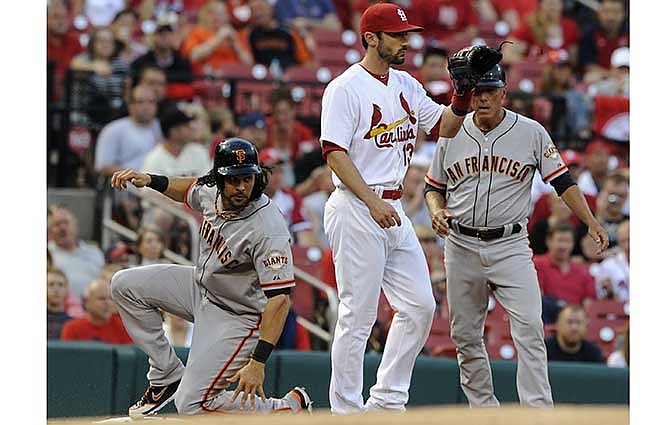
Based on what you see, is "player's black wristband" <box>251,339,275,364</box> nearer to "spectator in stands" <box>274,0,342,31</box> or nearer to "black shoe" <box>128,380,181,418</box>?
"black shoe" <box>128,380,181,418</box>

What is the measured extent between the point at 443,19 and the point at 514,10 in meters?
0.90

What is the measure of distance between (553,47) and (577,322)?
16.8ft

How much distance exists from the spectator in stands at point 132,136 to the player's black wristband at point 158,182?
370cm

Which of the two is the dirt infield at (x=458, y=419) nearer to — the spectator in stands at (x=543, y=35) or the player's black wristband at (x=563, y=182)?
the player's black wristband at (x=563, y=182)

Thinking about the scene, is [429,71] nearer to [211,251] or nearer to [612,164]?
[612,164]

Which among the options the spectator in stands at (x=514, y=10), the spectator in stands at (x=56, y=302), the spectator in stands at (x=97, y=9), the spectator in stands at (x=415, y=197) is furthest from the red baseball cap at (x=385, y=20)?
the spectator in stands at (x=514, y=10)

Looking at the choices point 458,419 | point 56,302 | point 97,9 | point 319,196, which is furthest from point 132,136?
point 458,419

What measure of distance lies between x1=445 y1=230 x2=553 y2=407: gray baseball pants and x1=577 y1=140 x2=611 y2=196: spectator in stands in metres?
4.78

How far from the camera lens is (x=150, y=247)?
8.62 m

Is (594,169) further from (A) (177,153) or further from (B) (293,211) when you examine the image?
(A) (177,153)

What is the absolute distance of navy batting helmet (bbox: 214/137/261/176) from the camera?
18.4ft

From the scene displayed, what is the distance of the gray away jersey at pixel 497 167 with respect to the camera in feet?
20.2

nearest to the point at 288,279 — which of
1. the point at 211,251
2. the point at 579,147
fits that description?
the point at 211,251
